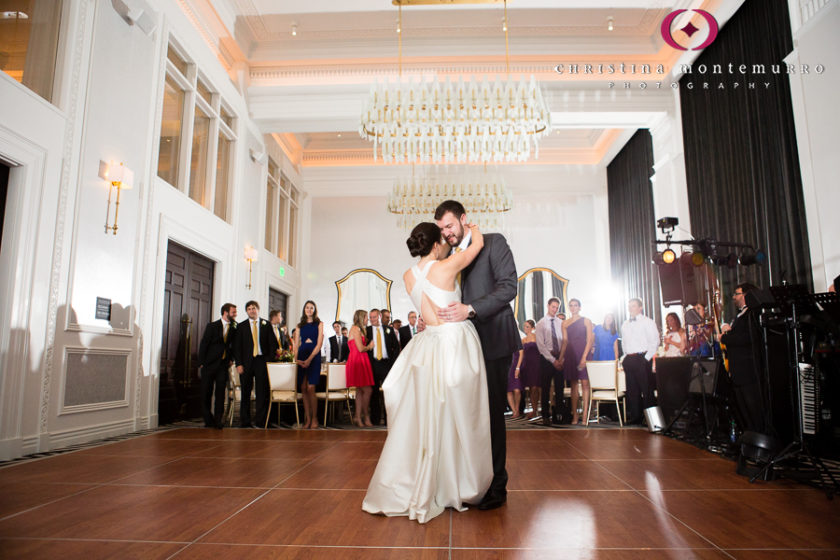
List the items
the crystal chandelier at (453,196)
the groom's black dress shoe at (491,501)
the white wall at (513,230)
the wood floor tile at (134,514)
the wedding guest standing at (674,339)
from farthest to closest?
the white wall at (513,230) < the crystal chandelier at (453,196) < the wedding guest standing at (674,339) < the groom's black dress shoe at (491,501) < the wood floor tile at (134,514)

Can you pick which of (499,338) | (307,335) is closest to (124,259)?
(307,335)

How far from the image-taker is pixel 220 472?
3.42m

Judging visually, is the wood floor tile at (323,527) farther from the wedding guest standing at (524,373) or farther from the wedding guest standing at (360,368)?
the wedding guest standing at (524,373)

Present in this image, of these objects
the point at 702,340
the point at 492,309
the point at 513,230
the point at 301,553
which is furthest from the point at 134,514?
the point at 513,230

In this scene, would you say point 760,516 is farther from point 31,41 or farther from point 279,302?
point 279,302

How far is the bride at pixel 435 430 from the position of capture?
7.79 feet

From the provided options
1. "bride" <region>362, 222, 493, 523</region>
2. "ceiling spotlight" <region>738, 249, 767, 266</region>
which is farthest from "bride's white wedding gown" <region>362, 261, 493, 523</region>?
"ceiling spotlight" <region>738, 249, 767, 266</region>

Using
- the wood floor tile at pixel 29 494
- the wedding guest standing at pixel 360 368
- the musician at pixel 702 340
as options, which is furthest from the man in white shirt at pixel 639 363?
the wood floor tile at pixel 29 494

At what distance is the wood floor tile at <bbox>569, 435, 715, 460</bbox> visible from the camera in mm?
4078

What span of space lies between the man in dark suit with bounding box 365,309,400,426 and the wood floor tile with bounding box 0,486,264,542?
13.3ft

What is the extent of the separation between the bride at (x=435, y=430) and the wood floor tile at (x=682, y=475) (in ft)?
3.84

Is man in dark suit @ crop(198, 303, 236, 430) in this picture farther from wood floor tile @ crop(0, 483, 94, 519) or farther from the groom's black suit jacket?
the groom's black suit jacket

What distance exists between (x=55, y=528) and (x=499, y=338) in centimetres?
209

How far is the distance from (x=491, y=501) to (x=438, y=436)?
0.43 meters
